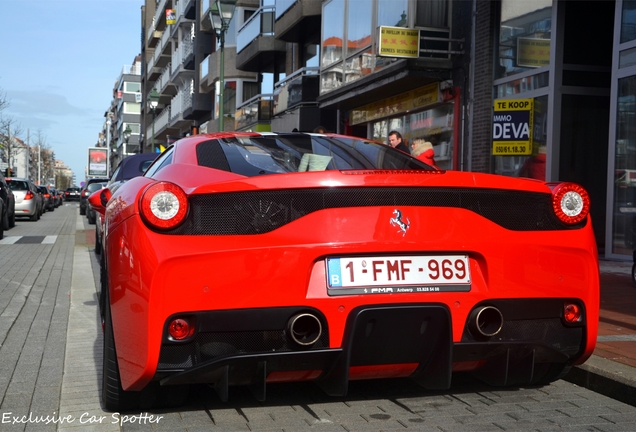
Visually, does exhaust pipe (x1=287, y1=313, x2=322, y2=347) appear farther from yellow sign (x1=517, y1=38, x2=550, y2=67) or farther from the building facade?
yellow sign (x1=517, y1=38, x2=550, y2=67)

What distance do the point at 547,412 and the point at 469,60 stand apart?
12.3 metres

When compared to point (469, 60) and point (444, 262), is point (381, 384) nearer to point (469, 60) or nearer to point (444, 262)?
point (444, 262)

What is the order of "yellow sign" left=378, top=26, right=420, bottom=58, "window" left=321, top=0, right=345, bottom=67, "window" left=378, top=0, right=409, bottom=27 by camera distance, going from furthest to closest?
"window" left=321, top=0, right=345, bottom=67 → "window" left=378, top=0, right=409, bottom=27 → "yellow sign" left=378, top=26, right=420, bottom=58

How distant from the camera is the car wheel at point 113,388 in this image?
12.2ft

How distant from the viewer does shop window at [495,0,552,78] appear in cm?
1325

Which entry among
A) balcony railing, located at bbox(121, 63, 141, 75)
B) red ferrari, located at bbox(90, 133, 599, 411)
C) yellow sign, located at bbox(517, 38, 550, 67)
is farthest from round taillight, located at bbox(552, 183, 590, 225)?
balcony railing, located at bbox(121, 63, 141, 75)

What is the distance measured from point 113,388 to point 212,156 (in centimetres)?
118

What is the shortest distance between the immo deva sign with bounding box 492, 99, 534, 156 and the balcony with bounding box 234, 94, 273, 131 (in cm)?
1795

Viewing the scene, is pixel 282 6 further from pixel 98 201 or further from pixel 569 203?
pixel 569 203

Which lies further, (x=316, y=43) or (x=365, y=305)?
(x=316, y=43)

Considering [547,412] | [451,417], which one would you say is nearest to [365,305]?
[451,417]

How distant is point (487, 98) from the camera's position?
14836 mm

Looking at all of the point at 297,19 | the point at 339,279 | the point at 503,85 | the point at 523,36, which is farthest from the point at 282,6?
the point at 339,279

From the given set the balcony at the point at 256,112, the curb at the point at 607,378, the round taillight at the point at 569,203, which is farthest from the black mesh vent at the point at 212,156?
the balcony at the point at 256,112
